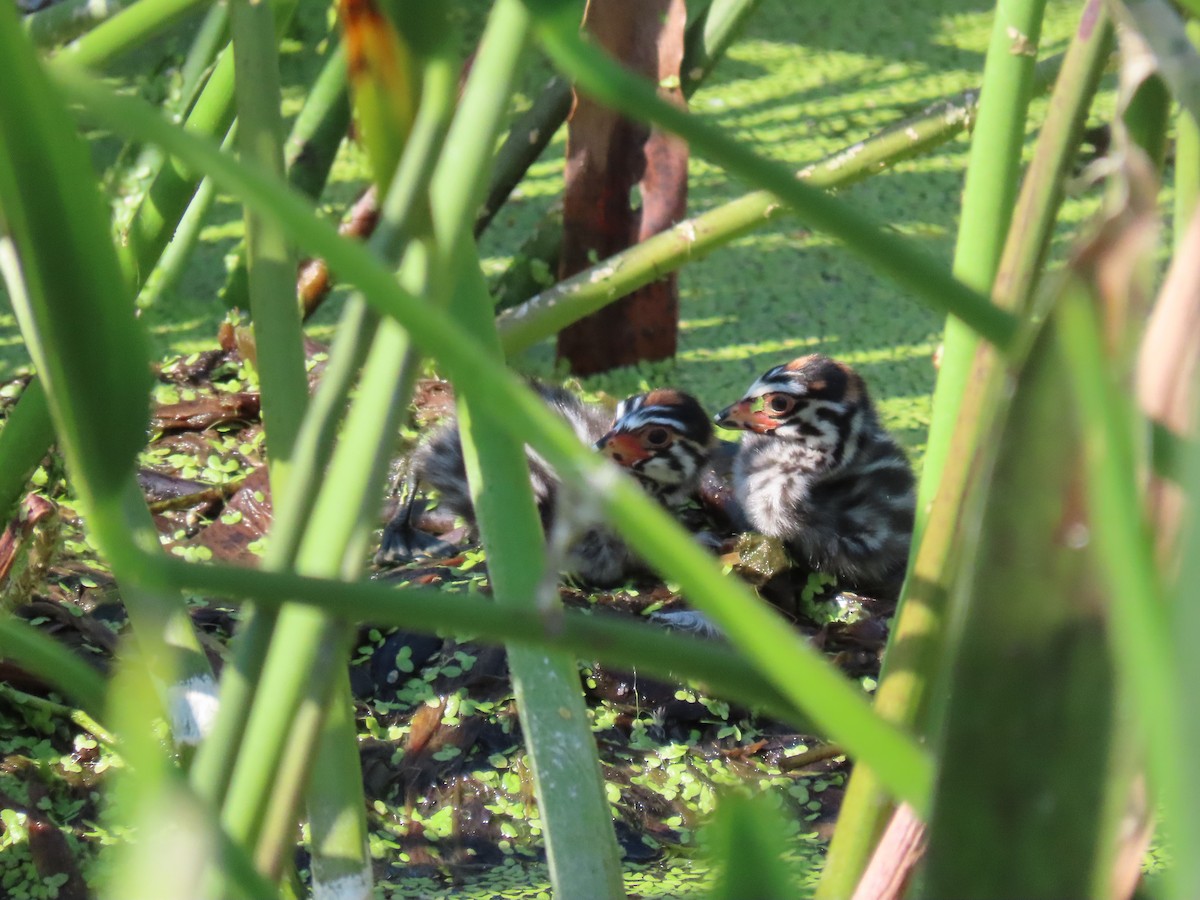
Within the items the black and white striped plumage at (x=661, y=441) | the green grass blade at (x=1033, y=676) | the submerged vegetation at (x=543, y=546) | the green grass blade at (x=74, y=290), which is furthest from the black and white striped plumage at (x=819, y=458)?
the green grass blade at (x=1033, y=676)

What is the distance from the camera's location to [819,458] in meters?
2.54

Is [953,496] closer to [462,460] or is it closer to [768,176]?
[768,176]

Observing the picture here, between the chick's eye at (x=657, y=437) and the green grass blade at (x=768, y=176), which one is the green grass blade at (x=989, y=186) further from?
the chick's eye at (x=657, y=437)

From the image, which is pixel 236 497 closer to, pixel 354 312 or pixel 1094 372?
pixel 354 312

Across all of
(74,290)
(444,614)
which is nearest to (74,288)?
(74,290)

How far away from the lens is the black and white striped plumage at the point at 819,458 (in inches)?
94.7

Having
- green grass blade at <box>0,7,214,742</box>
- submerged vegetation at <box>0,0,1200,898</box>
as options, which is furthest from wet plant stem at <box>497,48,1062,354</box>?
green grass blade at <box>0,7,214,742</box>

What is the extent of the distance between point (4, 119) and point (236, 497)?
1.96 meters

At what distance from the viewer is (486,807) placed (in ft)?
5.64

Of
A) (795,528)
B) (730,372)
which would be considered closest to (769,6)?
(730,372)

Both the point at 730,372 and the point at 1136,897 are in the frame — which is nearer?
the point at 1136,897

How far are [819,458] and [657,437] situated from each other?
29 cm

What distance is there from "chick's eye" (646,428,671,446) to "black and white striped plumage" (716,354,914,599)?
0.16 meters

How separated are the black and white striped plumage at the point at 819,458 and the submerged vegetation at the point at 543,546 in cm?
64
